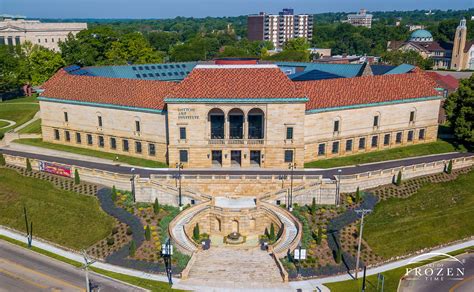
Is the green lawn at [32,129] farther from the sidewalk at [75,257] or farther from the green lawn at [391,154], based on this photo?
the green lawn at [391,154]

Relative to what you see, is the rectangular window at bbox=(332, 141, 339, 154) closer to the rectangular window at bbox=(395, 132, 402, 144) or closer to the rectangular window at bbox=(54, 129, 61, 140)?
the rectangular window at bbox=(395, 132, 402, 144)

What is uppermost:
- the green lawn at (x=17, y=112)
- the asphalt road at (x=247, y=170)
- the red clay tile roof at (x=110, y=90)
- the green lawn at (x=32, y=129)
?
the red clay tile roof at (x=110, y=90)

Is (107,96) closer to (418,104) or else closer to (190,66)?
(190,66)

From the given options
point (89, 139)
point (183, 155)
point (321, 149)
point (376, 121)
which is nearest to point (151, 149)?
point (183, 155)

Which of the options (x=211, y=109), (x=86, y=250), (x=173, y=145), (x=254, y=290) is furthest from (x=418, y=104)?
(x=86, y=250)

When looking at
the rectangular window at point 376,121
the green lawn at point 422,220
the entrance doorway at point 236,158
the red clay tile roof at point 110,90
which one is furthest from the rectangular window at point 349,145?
the red clay tile roof at point 110,90

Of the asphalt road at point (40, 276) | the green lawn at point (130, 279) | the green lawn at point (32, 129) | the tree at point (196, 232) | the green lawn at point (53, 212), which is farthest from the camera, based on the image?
the green lawn at point (32, 129)

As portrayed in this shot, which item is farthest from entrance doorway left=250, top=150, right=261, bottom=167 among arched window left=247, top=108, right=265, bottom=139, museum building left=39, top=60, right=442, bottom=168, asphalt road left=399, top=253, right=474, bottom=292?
asphalt road left=399, top=253, right=474, bottom=292
